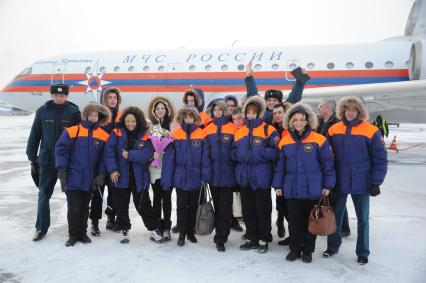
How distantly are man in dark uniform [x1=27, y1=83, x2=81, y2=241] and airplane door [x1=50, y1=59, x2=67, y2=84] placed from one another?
10208mm

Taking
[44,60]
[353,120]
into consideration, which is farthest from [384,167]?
[44,60]

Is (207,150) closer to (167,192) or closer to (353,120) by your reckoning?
(167,192)

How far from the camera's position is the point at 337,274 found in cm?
358

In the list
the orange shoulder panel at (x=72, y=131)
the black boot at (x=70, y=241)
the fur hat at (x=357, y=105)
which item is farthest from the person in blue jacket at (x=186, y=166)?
the fur hat at (x=357, y=105)

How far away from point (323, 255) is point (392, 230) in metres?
1.44

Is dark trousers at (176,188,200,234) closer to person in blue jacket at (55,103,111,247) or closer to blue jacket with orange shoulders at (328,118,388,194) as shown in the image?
person in blue jacket at (55,103,111,247)

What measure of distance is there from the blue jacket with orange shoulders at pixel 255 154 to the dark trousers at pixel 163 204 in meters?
0.97

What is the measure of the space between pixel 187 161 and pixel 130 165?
750mm

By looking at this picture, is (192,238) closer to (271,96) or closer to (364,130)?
(271,96)

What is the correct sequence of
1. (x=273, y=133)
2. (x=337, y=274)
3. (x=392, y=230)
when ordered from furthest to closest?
(x=392, y=230)
(x=273, y=133)
(x=337, y=274)

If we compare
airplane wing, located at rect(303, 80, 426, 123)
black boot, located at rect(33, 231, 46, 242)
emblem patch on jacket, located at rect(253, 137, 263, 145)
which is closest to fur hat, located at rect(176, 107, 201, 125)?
emblem patch on jacket, located at rect(253, 137, 263, 145)

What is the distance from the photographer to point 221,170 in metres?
4.30

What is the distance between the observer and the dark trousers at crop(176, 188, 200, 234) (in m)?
4.41

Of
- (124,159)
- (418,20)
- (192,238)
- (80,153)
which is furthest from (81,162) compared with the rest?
(418,20)
